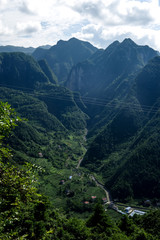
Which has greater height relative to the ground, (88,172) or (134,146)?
(134,146)

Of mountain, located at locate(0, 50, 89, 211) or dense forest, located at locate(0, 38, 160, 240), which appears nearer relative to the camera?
dense forest, located at locate(0, 38, 160, 240)

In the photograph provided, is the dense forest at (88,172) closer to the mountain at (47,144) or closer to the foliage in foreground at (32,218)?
the foliage in foreground at (32,218)

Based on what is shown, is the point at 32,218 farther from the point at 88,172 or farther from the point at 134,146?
the point at 134,146

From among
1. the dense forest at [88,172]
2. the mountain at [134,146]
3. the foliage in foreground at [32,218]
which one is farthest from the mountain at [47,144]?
the foliage in foreground at [32,218]

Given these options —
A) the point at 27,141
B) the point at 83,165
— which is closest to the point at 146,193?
the point at 83,165

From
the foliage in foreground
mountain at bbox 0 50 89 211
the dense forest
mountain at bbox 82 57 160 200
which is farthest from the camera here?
mountain at bbox 0 50 89 211

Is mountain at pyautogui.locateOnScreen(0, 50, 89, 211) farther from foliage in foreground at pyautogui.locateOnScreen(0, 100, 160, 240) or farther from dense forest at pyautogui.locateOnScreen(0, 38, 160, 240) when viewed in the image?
foliage in foreground at pyautogui.locateOnScreen(0, 100, 160, 240)

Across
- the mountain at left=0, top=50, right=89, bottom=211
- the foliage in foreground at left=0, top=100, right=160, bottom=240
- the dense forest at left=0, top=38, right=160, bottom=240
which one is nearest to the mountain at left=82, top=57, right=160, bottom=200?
the dense forest at left=0, top=38, right=160, bottom=240

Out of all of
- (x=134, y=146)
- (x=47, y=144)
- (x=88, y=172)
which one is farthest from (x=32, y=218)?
(x=47, y=144)

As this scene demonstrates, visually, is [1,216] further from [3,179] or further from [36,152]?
[36,152]
